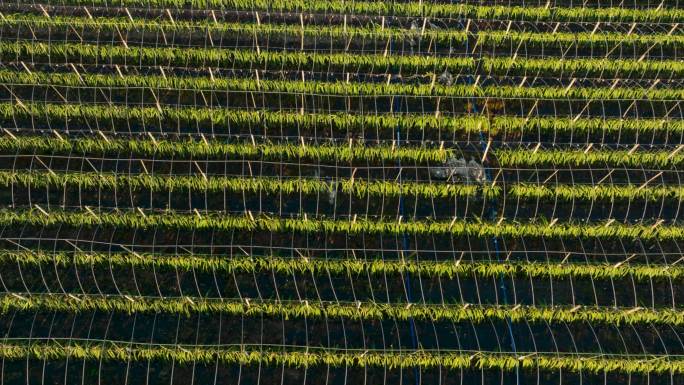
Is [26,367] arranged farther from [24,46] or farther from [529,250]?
[529,250]

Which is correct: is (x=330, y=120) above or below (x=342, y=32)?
below

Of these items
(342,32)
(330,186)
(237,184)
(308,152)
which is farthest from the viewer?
(342,32)

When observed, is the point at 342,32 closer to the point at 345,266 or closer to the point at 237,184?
the point at 237,184

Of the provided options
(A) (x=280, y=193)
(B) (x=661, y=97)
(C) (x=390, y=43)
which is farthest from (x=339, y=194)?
(B) (x=661, y=97)

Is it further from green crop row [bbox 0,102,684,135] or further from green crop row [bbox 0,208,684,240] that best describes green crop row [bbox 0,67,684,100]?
green crop row [bbox 0,208,684,240]

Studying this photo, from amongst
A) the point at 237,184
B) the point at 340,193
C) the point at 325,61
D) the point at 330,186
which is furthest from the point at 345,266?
the point at 325,61

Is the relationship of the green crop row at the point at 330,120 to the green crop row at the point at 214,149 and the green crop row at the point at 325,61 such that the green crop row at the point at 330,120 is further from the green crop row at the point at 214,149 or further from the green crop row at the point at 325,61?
the green crop row at the point at 325,61
